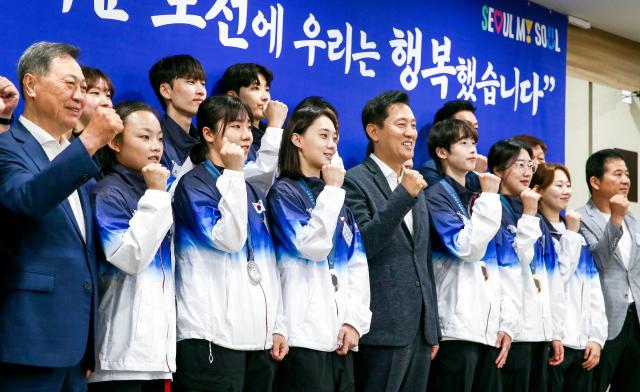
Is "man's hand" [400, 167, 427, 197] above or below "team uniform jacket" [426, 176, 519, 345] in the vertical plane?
above

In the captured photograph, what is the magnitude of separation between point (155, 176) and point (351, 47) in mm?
2132

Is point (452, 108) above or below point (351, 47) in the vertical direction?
below

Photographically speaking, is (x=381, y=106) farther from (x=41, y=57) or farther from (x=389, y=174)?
(x=41, y=57)

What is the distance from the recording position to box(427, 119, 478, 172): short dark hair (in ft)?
13.5

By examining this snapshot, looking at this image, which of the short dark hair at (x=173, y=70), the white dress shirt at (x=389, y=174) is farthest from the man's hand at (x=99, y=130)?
the white dress shirt at (x=389, y=174)

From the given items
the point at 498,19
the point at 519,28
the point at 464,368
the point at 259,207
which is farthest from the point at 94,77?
the point at 519,28

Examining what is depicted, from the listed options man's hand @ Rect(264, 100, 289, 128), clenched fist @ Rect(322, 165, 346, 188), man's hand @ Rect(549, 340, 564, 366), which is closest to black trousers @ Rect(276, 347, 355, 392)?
clenched fist @ Rect(322, 165, 346, 188)

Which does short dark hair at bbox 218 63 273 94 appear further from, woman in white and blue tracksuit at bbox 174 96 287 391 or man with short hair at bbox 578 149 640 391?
man with short hair at bbox 578 149 640 391

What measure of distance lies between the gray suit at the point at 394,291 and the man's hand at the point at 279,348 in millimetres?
517

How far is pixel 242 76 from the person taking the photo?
148 inches

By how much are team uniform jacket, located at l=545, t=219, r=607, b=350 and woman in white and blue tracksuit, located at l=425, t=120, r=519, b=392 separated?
0.60 metres

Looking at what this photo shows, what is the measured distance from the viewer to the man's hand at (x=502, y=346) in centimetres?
388

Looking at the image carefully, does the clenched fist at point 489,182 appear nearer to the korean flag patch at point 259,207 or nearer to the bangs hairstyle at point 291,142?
the bangs hairstyle at point 291,142

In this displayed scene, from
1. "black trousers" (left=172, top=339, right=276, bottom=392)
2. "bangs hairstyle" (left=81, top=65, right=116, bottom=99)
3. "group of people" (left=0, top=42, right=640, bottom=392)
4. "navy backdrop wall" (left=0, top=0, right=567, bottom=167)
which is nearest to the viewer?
"group of people" (left=0, top=42, right=640, bottom=392)
